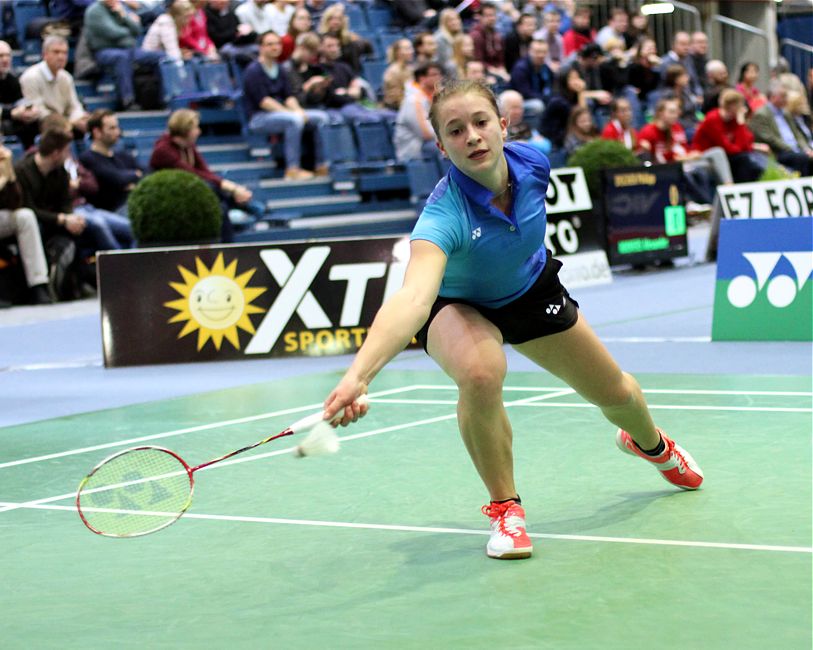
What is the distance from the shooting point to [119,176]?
1323 cm

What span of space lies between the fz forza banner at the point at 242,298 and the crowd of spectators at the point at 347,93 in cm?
321

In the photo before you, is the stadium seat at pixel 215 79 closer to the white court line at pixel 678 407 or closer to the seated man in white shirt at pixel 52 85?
the seated man in white shirt at pixel 52 85

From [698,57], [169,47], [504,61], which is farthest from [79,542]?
[698,57]

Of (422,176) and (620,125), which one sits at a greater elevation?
(620,125)

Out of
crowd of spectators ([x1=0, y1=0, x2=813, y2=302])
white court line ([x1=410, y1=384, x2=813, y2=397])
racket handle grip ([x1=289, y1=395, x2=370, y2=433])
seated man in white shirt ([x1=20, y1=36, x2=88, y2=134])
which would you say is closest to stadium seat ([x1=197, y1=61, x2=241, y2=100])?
crowd of spectators ([x1=0, y1=0, x2=813, y2=302])

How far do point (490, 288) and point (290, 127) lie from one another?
1099 centimetres

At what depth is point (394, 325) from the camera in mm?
3791

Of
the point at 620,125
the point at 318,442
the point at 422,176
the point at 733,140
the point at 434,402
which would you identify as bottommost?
the point at 733,140

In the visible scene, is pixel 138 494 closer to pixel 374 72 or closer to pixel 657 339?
pixel 657 339

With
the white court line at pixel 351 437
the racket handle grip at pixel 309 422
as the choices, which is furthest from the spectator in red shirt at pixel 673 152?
the racket handle grip at pixel 309 422

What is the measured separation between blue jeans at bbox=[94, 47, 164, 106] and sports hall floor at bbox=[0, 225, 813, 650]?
762cm

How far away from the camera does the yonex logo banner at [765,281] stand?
8938 mm

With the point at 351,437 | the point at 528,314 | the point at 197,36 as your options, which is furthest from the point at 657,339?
the point at 197,36

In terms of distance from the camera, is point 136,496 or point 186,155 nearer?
point 136,496
